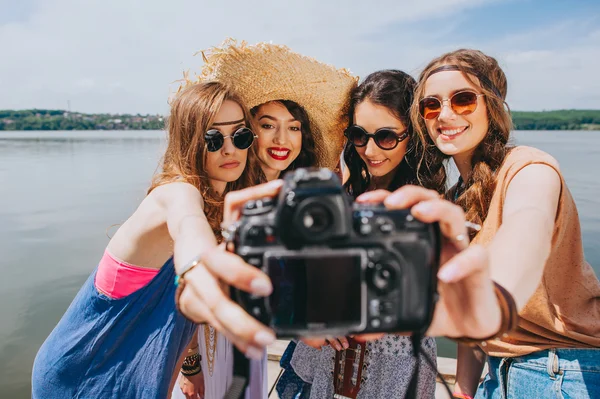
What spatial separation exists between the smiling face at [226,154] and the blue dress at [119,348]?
60 centimetres

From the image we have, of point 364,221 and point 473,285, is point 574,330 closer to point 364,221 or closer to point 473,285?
point 473,285

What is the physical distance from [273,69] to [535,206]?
187cm

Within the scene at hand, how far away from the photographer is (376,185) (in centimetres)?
260

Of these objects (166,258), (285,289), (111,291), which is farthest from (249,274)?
(111,291)

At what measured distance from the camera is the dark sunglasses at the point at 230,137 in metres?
1.99

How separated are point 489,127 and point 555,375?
106 centimetres

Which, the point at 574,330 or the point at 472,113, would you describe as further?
the point at 472,113

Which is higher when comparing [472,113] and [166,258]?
[472,113]

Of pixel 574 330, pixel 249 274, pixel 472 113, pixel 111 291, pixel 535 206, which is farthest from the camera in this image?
pixel 472 113

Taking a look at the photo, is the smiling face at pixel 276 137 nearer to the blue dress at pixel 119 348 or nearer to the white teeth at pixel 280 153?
the white teeth at pixel 280 153

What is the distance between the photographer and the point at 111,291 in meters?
1.61

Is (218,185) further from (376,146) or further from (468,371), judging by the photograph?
(468,371)

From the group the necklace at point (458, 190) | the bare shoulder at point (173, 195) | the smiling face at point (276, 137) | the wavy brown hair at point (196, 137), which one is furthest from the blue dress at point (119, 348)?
the necklace at point (458, 190)

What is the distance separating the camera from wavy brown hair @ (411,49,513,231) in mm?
1662
